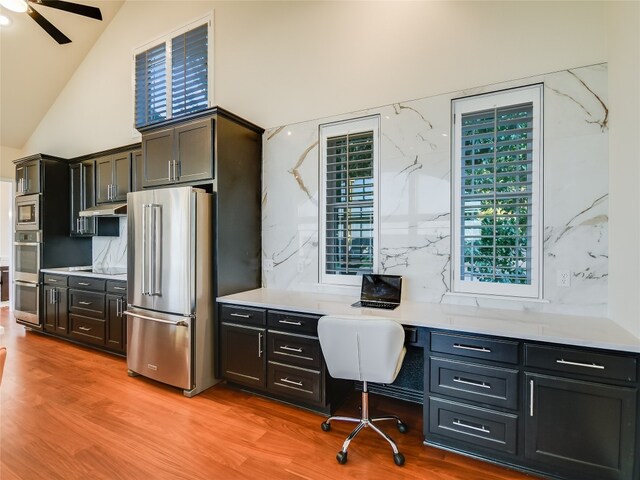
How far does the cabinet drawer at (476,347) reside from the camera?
183 cm

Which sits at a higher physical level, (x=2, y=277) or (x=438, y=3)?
(x=438, y=3)

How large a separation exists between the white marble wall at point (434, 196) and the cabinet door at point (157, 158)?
37.9 inches

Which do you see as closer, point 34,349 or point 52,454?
point 52,454

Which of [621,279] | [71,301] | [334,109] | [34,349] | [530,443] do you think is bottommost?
[34,349]

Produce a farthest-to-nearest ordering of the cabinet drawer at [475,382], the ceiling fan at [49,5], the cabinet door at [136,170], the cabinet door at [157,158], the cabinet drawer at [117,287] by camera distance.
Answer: the cabinet door at [136,170] < the cabinet drawer at [117,287] < the cabinet door at [157,158] < the ceiling fan at [49,5] < the cabinet drawer at [475,382]

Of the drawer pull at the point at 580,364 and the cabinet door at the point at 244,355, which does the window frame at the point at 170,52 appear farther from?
the drawer pull at the point at 580,364

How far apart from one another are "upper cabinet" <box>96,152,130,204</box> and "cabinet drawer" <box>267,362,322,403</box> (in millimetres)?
3174

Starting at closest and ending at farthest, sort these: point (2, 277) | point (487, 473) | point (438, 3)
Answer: point (487, 473)
point (438, 3)
point (2, 277)

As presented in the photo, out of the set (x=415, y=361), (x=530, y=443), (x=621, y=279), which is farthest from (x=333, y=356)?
Result: (x=621, y=279)

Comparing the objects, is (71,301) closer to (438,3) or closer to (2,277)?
(2,277)

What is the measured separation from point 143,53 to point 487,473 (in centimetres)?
601

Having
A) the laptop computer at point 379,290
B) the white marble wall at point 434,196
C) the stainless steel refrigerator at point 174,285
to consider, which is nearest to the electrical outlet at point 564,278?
the white marble wall at point 434,196

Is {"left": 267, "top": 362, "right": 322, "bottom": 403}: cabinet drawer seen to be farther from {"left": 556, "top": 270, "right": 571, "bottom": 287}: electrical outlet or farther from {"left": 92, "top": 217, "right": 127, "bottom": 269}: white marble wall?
{"left": 92, "top": 217, "right": 127, "bottom": 269}: white marble wall

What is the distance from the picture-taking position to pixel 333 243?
10.3 feet
